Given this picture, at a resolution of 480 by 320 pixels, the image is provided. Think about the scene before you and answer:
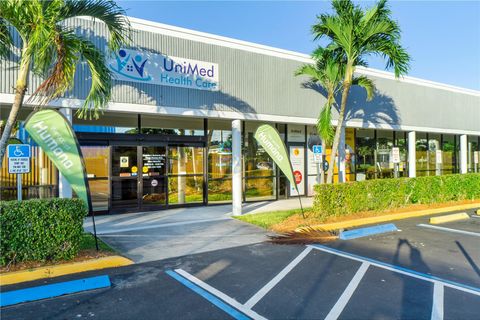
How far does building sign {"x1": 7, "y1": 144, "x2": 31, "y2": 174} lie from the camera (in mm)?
7648

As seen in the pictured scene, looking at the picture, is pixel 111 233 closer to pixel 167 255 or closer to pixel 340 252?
pixel 167 255

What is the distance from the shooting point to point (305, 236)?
809 centimetres

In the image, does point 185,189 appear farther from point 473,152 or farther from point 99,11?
point 473,152

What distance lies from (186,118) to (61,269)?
312 inches

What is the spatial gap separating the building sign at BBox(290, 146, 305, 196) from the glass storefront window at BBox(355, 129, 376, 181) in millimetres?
3657

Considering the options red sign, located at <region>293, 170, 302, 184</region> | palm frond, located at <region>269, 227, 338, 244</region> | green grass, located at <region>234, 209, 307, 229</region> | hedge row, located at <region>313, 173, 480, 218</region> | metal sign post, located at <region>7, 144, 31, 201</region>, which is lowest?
palm frond, located at <region>269, 227, 338, 244</region>

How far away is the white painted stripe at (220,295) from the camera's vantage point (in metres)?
4.19

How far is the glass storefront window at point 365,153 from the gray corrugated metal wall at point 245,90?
1932mm

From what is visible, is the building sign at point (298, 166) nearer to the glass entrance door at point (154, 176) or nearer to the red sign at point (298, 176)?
the red sign at point (298, 176)

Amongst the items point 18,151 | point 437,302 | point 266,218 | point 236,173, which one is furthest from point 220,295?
point 236,173

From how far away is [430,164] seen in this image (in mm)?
21422

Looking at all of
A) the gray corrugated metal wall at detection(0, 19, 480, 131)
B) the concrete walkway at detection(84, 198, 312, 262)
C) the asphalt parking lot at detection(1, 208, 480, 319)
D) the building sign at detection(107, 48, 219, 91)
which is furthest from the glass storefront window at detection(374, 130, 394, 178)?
the asphalt parking lot at detection(1, 208, 480, 319)

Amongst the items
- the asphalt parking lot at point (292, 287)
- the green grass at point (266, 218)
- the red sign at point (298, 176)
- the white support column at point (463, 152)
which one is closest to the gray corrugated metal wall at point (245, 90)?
the red sign at point (298, 176)

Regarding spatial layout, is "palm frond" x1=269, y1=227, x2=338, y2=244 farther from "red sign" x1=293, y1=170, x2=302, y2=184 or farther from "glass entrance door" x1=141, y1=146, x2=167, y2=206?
"red sign" x1=293, y1=170, x2=302, y2=184
